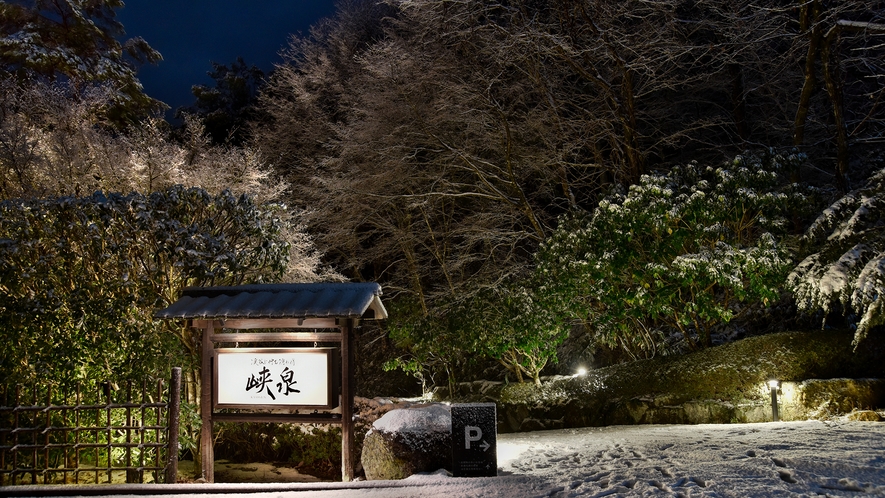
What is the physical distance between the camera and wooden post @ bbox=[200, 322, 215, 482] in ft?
21.9

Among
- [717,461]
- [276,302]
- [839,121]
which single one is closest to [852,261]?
[717,461]

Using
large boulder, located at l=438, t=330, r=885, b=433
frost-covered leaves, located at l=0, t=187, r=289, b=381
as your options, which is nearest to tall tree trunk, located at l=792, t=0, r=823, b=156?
large boulder, located at l=438, t=330, r=885, b=433

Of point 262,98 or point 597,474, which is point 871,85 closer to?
point 597,474

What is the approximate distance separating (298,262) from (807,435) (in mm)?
9882

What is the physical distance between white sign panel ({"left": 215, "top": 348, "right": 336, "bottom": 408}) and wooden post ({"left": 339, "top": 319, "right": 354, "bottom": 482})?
0.60 feet

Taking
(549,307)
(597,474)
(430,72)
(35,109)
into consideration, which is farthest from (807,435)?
(35,109)

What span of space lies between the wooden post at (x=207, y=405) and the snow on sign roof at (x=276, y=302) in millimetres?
334

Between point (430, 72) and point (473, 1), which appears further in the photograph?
point (430, 72)

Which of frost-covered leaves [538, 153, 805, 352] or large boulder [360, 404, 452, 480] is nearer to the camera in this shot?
large boulder [360, 404, 452, 480]

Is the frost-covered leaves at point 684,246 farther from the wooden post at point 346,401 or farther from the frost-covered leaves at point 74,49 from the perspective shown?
the frost-covered leaves at point 74,49

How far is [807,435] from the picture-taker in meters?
6.65

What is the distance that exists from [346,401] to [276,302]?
136 centimetres

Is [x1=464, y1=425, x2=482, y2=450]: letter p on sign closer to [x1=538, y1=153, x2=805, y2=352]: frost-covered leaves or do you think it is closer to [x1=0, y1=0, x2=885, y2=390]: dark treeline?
[x1=0, y1=0, x2=885, y2=390]: dark treeline

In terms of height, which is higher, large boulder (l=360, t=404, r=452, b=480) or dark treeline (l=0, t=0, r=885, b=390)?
dark treeline (l=0, t=0, r=885, b=390)
